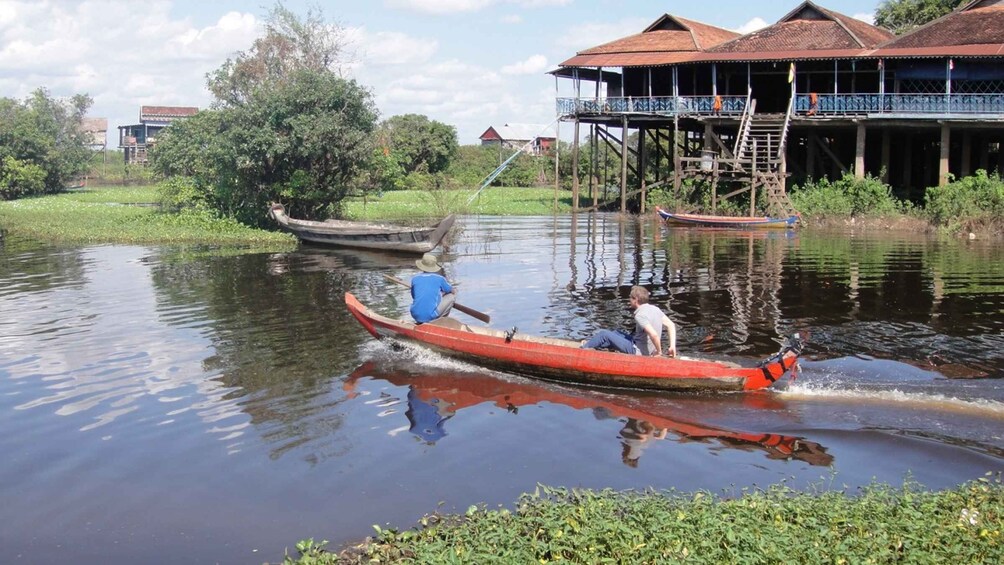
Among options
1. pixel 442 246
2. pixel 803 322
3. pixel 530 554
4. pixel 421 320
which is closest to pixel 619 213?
pixel 442 246

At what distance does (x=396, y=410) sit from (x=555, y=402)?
179cm

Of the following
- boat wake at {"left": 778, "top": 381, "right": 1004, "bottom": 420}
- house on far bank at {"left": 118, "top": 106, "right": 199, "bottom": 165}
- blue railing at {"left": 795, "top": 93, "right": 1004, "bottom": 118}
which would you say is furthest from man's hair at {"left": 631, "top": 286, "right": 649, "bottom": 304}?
house on far bank at {"left": 118, "top": 106, "right": 199, "bottom": 165}

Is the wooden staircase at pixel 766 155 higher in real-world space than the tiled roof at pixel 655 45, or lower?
lower

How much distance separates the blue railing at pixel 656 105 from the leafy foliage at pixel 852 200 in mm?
4196

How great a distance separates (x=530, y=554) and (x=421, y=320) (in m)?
7.18

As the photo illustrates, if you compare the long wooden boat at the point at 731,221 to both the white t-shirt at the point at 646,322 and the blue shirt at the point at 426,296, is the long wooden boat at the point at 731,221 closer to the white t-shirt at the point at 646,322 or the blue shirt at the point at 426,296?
the blue shirt at the point at 426,296

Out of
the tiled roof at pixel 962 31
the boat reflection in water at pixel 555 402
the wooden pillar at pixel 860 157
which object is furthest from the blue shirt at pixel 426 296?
the tiled roof at pixel 962 31

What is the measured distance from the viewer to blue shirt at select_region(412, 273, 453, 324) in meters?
12.8

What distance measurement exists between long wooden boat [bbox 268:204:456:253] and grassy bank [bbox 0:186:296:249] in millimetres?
739

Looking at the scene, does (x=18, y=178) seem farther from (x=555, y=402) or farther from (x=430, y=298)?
(x=555, y=402)

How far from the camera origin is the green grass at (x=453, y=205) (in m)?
38.4

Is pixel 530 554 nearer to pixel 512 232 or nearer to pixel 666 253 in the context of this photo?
pixel 666 253

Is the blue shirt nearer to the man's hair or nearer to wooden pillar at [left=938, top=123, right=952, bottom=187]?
the man's hair

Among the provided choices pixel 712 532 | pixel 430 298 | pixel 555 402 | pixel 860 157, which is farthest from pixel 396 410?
pixel 860 157
